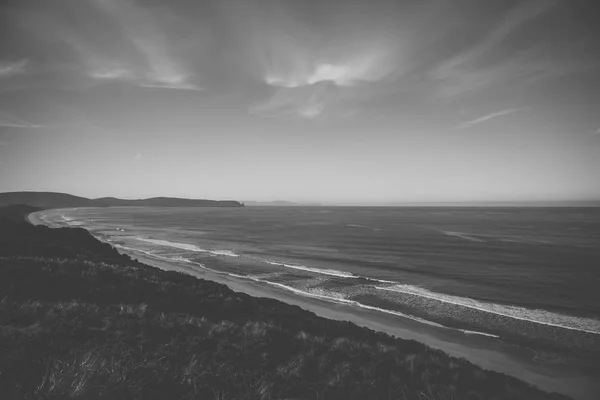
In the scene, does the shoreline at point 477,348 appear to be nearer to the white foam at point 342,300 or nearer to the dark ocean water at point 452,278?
the white foam at point 342,300

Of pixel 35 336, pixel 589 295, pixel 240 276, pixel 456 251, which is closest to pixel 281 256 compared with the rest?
pixel 240 276

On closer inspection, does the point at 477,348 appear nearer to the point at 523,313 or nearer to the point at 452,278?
the point at 523,313

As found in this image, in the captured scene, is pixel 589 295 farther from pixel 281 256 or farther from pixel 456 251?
pixel 281 256

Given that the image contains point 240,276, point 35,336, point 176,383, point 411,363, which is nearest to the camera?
point 176,383

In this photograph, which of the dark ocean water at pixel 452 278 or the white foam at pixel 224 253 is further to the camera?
the white foam at pixel 224 253

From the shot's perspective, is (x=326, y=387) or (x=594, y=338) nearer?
(x=326, y=387)

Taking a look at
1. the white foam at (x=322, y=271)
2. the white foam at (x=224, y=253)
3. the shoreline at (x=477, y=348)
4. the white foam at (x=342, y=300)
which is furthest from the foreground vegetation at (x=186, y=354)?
the white foam at (x=224, y=253)

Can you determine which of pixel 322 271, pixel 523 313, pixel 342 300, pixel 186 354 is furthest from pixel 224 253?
pixel 186 354

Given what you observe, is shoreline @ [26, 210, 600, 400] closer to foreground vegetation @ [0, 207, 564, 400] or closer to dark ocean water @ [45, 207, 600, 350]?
dark ocean water @ [45, 207, 600, 350]
